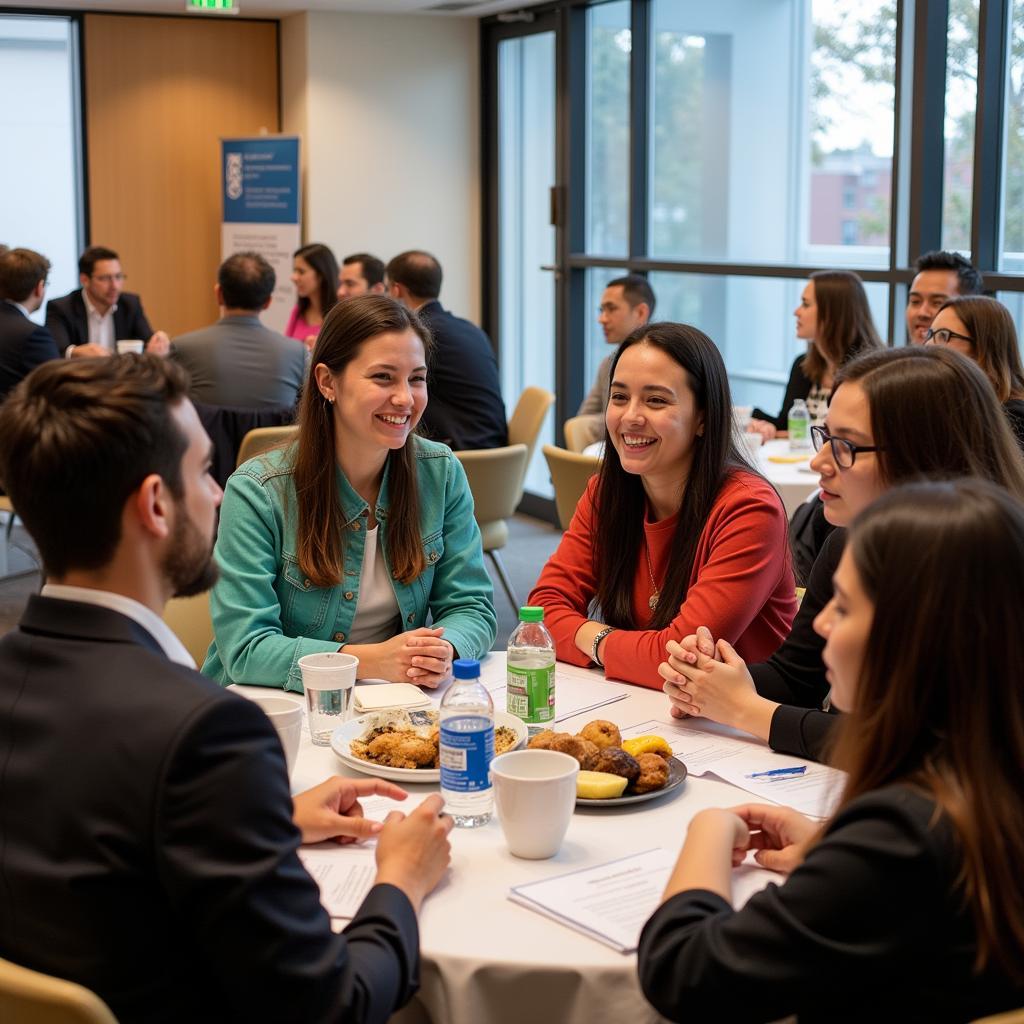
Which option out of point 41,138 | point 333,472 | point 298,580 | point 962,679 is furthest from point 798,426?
point 41,138

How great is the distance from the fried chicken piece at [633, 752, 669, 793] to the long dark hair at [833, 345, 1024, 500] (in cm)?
61

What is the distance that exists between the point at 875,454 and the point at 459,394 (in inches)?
149

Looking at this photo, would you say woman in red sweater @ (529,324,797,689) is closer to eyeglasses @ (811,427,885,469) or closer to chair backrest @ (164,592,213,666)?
eyeglasses @ (811,427,885,469)

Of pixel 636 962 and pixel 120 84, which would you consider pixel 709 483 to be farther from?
pixel 120 84

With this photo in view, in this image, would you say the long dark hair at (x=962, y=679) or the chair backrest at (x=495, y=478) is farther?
the chair backrest at (x=495, y=478)

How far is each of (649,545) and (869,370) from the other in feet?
2.11

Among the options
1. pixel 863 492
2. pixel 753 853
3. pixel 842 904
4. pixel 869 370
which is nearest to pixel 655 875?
pixel 753 853

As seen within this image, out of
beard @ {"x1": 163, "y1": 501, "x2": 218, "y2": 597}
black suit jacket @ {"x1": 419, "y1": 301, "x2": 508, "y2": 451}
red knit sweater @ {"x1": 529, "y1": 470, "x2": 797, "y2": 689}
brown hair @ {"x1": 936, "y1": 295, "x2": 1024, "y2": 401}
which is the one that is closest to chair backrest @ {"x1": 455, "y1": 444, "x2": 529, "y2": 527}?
black suit jacket @ {"x1": 419, "y1": 301, "x2": 508, "y2": 451}

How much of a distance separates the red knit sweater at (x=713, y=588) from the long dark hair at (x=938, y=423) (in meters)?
0.41

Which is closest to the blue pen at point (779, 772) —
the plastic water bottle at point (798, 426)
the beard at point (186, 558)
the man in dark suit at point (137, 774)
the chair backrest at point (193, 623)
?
the man in dark suit at point (137, 774)

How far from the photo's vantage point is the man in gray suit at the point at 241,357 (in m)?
5.68

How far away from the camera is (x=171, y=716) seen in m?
1.21

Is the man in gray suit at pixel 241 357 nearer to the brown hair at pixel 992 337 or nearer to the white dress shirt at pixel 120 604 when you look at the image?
the brown hair at pixel 992 337

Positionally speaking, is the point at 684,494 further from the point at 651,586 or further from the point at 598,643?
the point at 598,643
